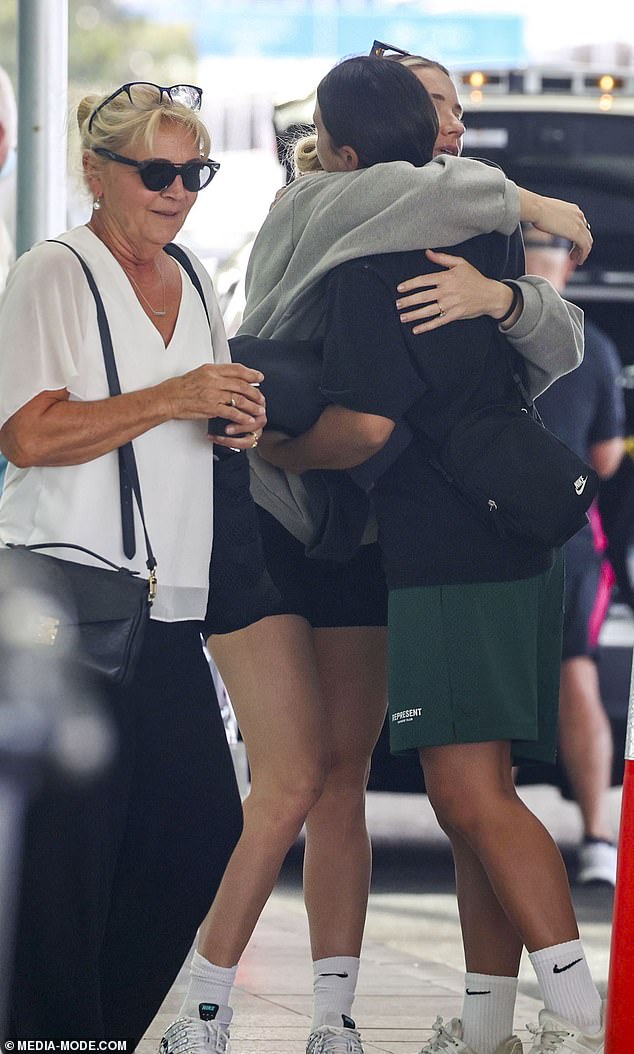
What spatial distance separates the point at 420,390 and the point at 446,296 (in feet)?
0.61

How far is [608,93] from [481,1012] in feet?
15.0

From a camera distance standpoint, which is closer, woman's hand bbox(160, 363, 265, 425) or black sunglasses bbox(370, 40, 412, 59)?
woman's hand bbox(160, 363, 265, 425)

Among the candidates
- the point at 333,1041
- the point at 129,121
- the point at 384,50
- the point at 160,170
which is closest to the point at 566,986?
the point at 333,1041

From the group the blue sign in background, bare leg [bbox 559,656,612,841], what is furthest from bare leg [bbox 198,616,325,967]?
the blue sign in background

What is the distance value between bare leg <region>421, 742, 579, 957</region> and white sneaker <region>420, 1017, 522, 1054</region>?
0.24 meters

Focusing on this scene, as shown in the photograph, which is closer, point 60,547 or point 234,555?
point 60,547

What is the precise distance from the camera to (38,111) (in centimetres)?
516

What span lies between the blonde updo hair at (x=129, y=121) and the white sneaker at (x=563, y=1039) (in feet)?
5.65

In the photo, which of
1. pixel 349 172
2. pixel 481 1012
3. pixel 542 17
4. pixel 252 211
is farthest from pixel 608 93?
pixel 542 17

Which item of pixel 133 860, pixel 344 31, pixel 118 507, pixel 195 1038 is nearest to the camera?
pixel 118 507

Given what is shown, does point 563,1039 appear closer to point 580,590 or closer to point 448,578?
point 448,578

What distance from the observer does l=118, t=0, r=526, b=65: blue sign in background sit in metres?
24.3

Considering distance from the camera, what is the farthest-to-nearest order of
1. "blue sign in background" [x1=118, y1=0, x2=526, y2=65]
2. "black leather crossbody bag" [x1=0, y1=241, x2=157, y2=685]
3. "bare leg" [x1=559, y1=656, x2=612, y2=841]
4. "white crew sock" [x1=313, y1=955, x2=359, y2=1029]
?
"blue sign in background" [x1=118, y1=0, x2=526, y2=65], "bare leg" [x1=559, y1=656, x2=612, y2=841], "white crew sock" [x1=313, y1=955, x2=359, y2=1029], "black leather crossbody bag" [x1=0, y1=241, x2=157, y2=685]

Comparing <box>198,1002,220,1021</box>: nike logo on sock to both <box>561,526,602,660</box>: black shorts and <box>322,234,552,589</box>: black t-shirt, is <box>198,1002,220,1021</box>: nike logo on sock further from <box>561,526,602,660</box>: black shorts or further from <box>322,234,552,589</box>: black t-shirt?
<box>561,526,602,660</box>: black shorts
